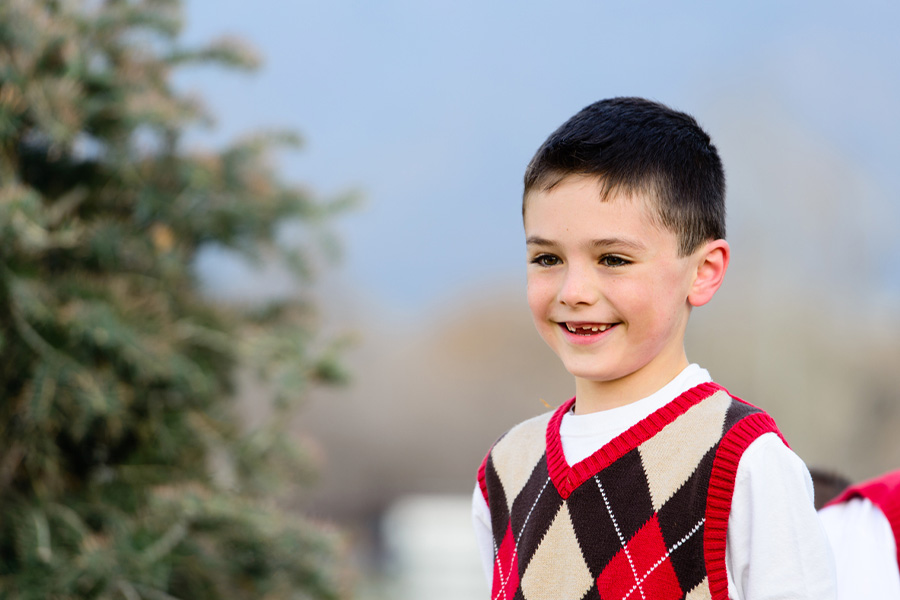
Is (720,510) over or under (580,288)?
under

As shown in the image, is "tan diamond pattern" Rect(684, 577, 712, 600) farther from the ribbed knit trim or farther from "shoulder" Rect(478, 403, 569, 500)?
"shoulder" Rect(478, 403, 569, 500)

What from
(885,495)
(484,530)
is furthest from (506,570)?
(885,495)

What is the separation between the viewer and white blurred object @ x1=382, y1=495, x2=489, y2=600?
4.50 meters

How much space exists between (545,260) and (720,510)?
0.94 ft

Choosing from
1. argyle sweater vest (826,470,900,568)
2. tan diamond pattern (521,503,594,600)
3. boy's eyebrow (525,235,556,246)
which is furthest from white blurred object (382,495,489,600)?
boy's eyebrow (525,235,556,246)

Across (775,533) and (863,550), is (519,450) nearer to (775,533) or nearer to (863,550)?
(775,533)

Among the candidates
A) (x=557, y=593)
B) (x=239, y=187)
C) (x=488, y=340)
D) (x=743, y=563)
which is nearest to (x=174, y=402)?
(x=239, y=187)

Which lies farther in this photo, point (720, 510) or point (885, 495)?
point (885, 495)

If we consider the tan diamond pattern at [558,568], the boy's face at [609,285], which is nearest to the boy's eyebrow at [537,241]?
the boy's face at [609,285]

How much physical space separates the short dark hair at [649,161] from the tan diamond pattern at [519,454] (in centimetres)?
26

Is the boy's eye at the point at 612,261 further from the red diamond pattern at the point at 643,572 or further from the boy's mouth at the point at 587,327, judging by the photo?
the red diamond pattern at the point at 643,572

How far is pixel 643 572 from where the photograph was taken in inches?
31.3

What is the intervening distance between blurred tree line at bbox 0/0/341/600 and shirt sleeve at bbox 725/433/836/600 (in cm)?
130

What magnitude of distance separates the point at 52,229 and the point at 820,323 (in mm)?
3919
